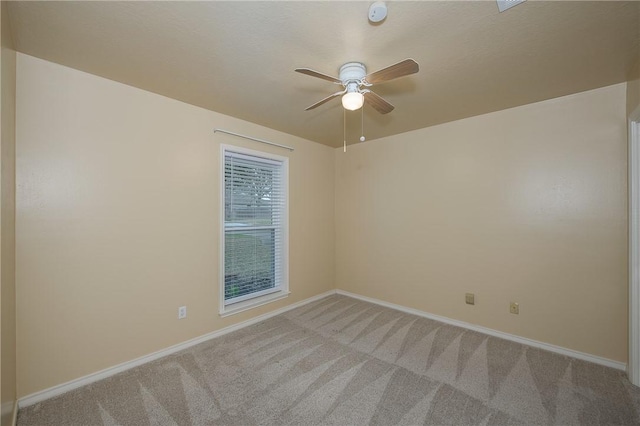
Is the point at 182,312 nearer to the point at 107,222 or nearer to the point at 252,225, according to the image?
the point at 107,222

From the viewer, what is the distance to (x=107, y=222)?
2.16 metres

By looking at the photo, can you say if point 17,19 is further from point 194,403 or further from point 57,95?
point 194,403

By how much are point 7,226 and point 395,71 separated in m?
2.52

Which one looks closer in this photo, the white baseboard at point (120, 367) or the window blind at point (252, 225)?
the white baseboard at point (120, 367)

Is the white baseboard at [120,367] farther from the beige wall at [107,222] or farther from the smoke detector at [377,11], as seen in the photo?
the smoke detector at [377,11]

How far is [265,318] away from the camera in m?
3.27

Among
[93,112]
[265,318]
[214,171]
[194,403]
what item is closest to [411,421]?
[194,403]

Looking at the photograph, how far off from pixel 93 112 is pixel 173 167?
70 centimetres

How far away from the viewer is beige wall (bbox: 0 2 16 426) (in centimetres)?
135

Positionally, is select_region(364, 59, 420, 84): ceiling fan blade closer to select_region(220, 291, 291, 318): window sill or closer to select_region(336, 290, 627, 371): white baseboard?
select_region(220, 291, 291, 318): window sill

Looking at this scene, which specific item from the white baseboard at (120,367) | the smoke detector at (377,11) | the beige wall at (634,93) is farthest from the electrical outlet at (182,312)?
the beige wall at (634,93)

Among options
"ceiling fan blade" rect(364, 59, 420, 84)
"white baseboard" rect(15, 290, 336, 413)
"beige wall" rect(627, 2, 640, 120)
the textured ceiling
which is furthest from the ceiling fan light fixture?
"white baseboard" rect(15, 290, 336, 413)

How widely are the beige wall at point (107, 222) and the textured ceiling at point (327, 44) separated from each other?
0.94 ft

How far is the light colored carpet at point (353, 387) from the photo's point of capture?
1727 mm
